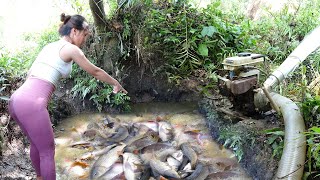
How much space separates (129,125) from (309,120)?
9.49 feet

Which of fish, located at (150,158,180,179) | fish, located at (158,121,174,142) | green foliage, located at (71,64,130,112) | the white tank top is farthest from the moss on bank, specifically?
the white tank top

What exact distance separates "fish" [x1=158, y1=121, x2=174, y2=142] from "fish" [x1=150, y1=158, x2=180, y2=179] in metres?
0.79

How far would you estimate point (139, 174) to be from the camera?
3.93 m

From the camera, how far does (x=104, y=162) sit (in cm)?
426

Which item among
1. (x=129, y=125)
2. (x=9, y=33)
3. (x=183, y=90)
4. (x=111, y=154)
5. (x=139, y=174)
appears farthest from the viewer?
(x=9, y=33)

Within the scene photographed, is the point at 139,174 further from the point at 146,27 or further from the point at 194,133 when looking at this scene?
the point at 146,27

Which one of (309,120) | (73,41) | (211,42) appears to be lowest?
(309,120)

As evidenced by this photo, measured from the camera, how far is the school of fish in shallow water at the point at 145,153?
13.0 ft

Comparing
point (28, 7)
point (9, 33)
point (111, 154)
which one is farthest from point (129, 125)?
point (28, 7)

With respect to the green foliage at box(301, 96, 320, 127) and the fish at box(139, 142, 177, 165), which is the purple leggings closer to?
the fish at box(139, 142, 177, 165)

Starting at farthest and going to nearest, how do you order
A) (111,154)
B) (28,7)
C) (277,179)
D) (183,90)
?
(28,7) < (183,90) < (111,154) < (277,179)

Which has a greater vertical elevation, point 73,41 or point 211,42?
point 73,41

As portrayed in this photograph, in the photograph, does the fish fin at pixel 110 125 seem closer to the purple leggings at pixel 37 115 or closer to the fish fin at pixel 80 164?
the fish fin at pixel 80 164

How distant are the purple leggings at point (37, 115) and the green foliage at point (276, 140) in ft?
8.13
